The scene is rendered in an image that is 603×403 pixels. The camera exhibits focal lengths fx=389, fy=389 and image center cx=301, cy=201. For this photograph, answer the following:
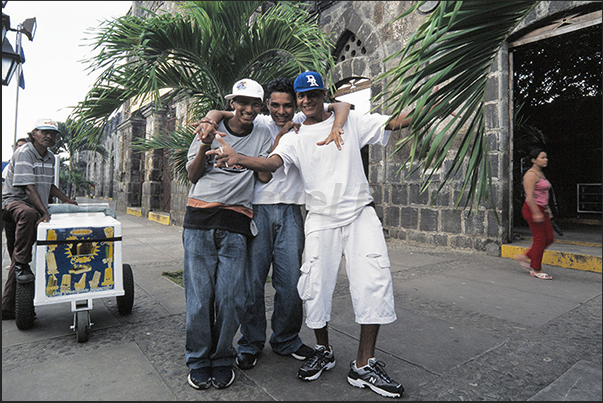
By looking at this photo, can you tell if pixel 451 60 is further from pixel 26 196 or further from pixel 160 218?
pixel 160 218

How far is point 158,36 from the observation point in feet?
12.6

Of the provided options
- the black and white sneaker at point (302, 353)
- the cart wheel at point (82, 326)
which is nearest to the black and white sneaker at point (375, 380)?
the black and white sneaker at point (302, 353)

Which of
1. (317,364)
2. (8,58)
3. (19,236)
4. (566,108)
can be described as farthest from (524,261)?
(566,108)

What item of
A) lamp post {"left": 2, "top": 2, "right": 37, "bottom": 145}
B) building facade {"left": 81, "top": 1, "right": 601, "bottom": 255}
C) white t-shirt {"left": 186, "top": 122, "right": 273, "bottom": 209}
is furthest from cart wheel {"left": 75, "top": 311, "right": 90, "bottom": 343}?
lamp post {"left": 2, "top": 2, "right": 37, "bottom": 145}

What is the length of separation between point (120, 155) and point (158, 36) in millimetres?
15241

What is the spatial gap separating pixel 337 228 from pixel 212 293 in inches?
32.7

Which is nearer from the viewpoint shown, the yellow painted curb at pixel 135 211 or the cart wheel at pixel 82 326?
the cart wheel at pixel 82 326

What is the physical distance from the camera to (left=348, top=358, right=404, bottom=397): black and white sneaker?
2.02 meters

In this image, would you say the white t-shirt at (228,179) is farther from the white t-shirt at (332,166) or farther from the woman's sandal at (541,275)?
the woman's sandal at (541,275)

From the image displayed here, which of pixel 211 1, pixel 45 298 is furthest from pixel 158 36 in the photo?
pixel 45 298

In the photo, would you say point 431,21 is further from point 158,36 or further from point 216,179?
point 158,36

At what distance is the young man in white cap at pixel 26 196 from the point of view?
321cm

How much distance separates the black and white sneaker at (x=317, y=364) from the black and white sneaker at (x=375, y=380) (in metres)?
0.18

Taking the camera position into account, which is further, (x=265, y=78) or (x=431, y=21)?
(x=265, y=78)
